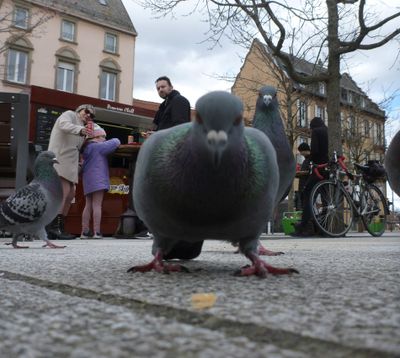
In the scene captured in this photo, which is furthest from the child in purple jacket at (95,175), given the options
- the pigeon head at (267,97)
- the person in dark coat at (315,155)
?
the pigeon head at (267,97)

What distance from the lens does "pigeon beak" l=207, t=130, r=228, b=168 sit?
1446 millimetres

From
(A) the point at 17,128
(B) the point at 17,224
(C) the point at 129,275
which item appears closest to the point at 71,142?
(A) the point at 17,128

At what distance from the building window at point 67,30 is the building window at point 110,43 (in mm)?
2240

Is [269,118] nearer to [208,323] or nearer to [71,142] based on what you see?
[208,323]

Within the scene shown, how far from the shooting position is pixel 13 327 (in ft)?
3.07

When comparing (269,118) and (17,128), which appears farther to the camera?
(17,128)

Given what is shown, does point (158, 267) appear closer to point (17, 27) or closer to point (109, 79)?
point (17, 27)

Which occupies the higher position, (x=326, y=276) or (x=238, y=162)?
(x=238, y=162)

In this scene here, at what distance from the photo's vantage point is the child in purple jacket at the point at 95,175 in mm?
7184

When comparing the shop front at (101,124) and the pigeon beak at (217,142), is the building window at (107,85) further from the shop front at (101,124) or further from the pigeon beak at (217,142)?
the pigeon beak at (217,142)

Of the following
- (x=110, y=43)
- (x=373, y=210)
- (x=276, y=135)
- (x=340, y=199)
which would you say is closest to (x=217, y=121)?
(x=276, y=135)

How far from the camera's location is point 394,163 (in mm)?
2797

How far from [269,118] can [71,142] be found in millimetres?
4206

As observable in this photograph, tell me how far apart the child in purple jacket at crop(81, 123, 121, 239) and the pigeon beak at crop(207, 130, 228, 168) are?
5.80 meters
